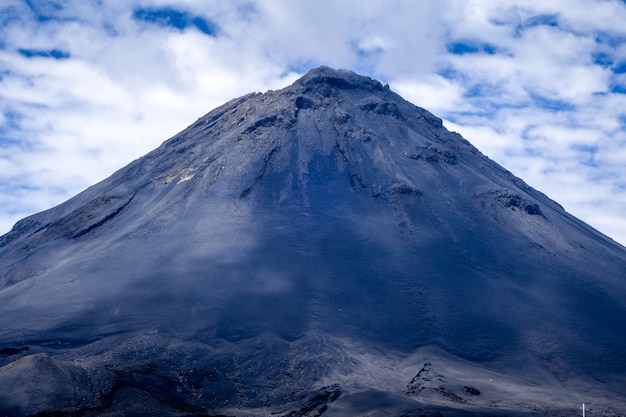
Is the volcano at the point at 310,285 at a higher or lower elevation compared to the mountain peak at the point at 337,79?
lower

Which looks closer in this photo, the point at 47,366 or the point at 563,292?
the point at 47,366

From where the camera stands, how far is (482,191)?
211 feet

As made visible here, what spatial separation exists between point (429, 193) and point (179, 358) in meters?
32.0

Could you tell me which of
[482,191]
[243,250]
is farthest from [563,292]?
[243,250]

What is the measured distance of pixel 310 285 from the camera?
4900 cm

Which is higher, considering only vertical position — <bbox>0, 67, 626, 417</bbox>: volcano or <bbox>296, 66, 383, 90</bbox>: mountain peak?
<bbox>296, 66, 383, 90</bbox>: mountain peak

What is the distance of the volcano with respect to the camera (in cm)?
3566

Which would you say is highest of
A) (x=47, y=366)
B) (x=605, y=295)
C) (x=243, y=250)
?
(x=243, y=250)

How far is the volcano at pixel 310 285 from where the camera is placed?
35.7 metres

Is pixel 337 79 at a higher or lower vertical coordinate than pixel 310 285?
higher

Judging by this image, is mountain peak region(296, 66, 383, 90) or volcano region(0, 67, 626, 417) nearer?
volcano region(0, 67, 626, 417)

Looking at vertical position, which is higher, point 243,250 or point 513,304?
point 243,250

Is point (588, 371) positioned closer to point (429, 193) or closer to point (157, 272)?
point (429, 193)

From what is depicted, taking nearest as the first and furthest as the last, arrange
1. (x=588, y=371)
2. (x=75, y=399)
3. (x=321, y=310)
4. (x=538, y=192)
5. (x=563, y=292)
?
(x=75, y=399)
(x=588, y=371)
(x=321, y=310)
(x=563, y=292)
(x=538, y=192)
